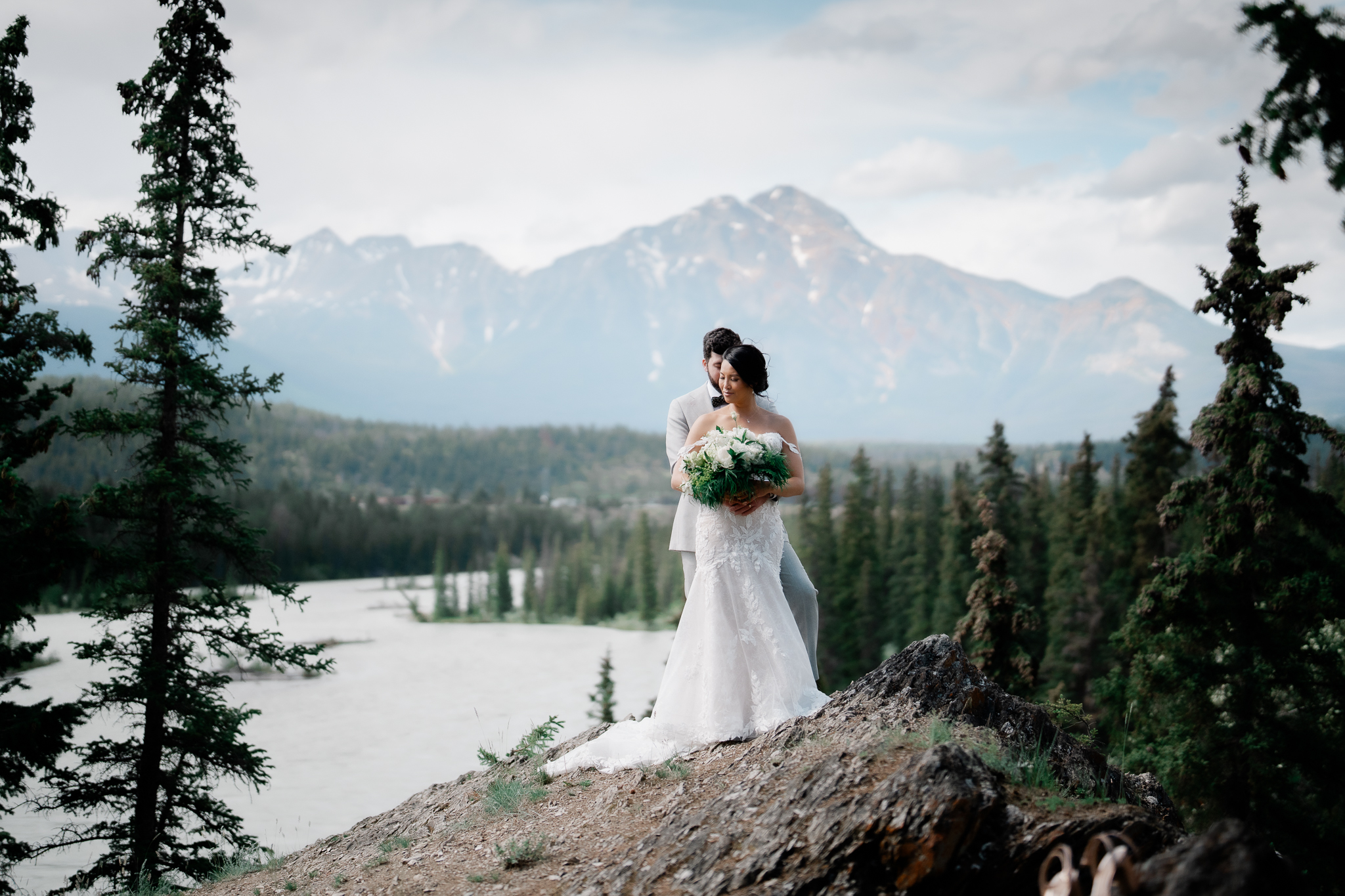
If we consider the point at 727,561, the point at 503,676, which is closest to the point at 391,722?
the point at 503,676

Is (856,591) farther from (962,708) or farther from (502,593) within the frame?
(502,593)

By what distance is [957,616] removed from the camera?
1548 inches

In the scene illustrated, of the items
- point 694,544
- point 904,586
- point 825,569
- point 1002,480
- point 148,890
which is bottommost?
point 904,586

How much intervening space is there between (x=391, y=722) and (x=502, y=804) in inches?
2011

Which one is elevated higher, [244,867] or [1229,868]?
[1229,868]

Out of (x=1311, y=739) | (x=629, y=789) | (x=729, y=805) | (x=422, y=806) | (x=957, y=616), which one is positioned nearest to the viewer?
(x=729, y=805)

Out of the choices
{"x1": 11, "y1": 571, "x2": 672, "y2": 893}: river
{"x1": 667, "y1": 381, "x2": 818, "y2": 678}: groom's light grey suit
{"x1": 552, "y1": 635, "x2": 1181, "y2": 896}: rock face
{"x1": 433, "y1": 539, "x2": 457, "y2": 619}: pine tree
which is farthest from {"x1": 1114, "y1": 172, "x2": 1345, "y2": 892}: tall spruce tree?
{"x1": 433, "y1": 539, "x2": 457, "y2": 619}: pine tree

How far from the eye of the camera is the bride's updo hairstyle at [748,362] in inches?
299

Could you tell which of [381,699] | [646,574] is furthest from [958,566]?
[646,574]

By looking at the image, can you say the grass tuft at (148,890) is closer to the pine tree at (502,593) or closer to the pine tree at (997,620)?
the pine tree at (997,620)

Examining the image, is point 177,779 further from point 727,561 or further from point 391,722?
point 391,722

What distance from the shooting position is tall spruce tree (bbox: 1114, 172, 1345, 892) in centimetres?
1477

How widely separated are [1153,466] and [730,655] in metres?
→ 27.7

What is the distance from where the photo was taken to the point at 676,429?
856 cm
